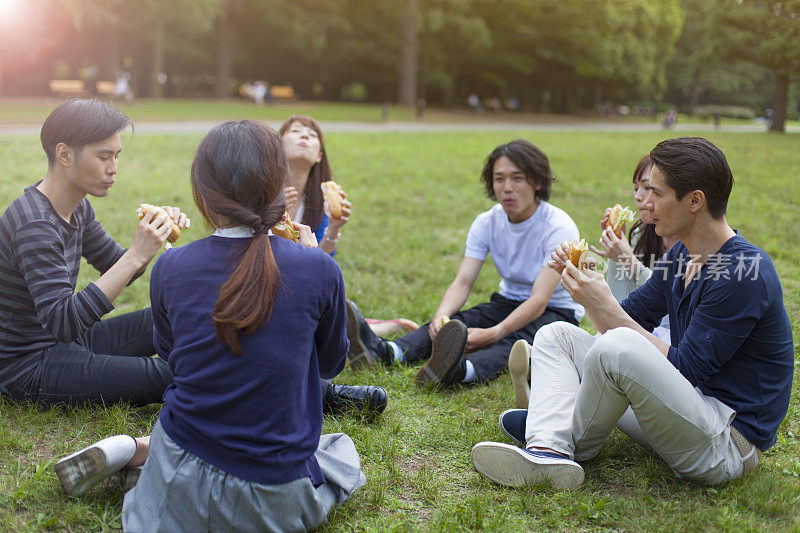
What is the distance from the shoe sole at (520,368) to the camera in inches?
152

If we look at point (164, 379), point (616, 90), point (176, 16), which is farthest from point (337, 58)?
point (164, 379)

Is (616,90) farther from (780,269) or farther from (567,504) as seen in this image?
(567,504)

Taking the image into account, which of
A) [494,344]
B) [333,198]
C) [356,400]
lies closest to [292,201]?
[333,198]

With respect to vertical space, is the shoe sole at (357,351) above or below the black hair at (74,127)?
below

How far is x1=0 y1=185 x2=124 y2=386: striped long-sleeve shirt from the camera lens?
3463 millimetres

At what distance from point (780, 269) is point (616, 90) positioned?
4987cm

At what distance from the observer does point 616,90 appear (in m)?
54.4

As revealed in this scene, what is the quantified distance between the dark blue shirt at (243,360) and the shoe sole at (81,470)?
49cm

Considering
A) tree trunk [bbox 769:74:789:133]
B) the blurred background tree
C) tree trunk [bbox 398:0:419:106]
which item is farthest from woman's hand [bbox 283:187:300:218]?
tree trunk [bbox 398:0:419:106]

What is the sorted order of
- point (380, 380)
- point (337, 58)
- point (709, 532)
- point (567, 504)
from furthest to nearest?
point (337, 58), point (380, 380), point (567, 504), point (709, 532)

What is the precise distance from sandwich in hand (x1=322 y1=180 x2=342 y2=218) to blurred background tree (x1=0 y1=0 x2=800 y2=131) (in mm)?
26035

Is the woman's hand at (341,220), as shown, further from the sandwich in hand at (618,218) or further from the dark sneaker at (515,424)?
the dark sneaker at (515,424)

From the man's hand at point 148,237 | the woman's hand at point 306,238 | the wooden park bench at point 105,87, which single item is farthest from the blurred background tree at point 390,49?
the woman's hand at point 306,238

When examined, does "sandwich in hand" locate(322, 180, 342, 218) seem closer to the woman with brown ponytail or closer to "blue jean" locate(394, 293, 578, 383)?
"blue jean" locate(394, 293, 578, 383)
